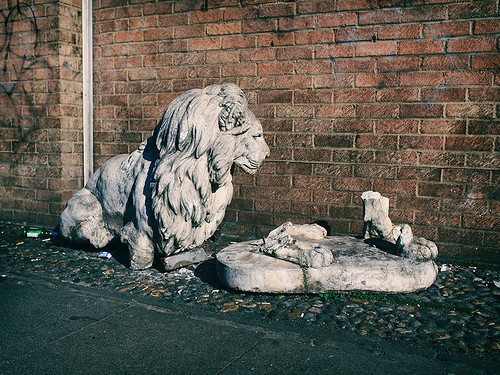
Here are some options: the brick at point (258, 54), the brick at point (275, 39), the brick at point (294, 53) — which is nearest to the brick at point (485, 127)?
the brick at point (294, 53)

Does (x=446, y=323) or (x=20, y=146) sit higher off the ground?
(x=20, y=146)

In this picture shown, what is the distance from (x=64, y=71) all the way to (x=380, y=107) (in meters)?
3.52

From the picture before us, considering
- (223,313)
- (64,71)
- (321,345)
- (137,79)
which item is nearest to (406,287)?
(321,345)

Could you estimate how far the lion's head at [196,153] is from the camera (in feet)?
11.4

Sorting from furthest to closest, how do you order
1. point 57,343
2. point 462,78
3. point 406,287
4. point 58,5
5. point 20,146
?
point 20,146, point 58,5, point 462,78, point 406,287, point 57,343

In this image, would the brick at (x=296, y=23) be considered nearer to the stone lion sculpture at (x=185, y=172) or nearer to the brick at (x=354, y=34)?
the brick at (x=354, y=34)

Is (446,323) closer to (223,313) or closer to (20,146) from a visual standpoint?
(223,313)

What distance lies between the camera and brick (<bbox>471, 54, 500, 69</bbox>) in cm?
384

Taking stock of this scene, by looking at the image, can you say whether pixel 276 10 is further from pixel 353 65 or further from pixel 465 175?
pixel 465 175

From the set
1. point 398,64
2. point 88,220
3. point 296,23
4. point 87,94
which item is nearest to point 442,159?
point 398,64

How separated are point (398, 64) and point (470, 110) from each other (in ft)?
2.43

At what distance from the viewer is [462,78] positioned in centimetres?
394

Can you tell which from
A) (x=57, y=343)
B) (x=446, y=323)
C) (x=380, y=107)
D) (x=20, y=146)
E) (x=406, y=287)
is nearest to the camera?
(x=57, y=343)

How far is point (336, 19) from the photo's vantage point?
4.27 metres
